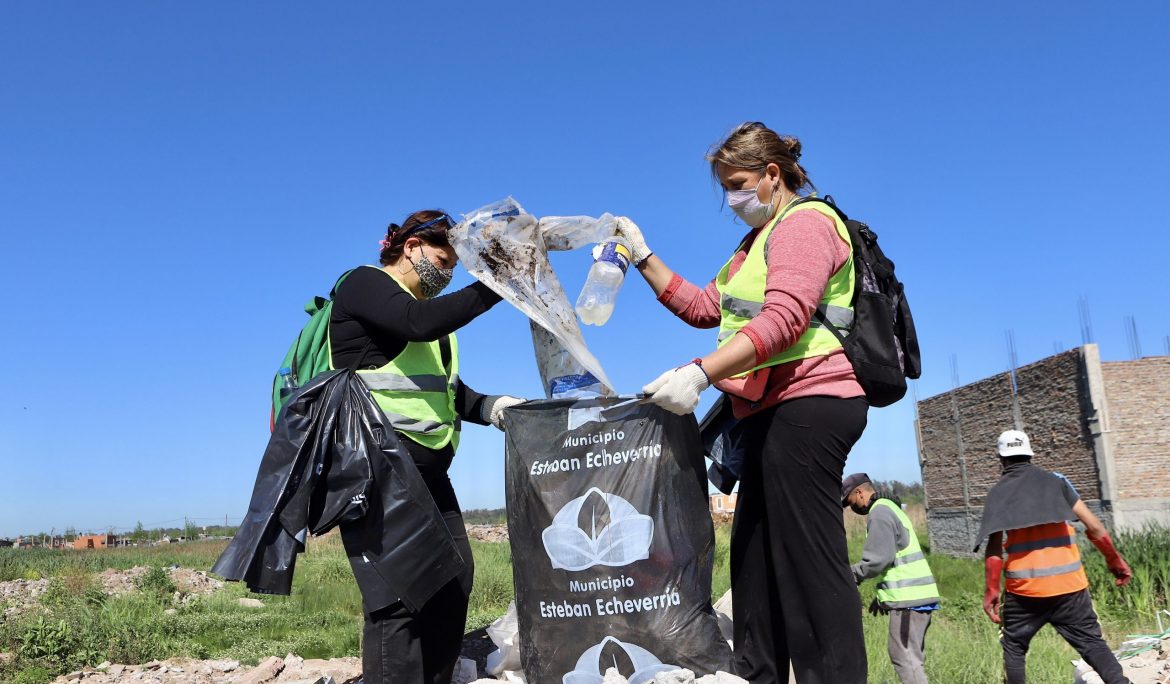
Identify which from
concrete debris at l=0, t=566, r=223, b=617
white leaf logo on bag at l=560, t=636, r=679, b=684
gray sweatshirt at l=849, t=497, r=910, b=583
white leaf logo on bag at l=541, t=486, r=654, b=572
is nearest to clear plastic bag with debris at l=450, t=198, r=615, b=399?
white leaf logo on bag at l=541, t=486, r=654, b=572

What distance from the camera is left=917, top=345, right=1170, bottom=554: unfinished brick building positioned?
12.4m

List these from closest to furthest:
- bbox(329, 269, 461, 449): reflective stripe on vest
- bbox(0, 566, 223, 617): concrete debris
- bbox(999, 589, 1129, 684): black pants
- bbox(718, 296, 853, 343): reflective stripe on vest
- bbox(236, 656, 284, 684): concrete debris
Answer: bbox(718, 296, 853, 343): reflective stripe on vest < bbox(329, 269, 461, 449): reflective stripe on vest < bbox(236, 656, 284, 684): concrete debris < bbox(999, 589, 1129, 684): black pants < bbox(0, 566, 223, 617): concrete debris

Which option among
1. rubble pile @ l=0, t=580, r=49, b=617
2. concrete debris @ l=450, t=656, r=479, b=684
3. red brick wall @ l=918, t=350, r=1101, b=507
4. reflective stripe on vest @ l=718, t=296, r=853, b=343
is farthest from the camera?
red brick wall @ l=918, t=350, r=1101, b=507

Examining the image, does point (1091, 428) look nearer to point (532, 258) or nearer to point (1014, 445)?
point (1014, 445)

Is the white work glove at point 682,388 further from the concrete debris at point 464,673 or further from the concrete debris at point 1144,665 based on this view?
the concrete debris at point 1144,665

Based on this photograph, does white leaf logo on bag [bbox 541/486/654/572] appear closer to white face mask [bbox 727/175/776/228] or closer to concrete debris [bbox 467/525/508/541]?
white face mask [bbox 727/175/776/228]

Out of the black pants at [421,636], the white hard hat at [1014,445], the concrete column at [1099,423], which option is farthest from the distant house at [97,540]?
the black pants at [421,636]

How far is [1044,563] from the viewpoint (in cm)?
489

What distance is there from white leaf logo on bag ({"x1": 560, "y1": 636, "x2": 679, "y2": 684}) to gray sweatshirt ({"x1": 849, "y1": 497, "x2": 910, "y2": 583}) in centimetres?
275

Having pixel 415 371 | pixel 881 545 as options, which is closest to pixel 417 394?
pixel 415 371

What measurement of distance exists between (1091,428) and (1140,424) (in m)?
0.62

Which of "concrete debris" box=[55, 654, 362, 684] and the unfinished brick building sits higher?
the unfinished brick building

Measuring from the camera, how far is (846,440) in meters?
2.19

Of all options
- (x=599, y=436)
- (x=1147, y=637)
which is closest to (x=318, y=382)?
(x=599, y=436)
